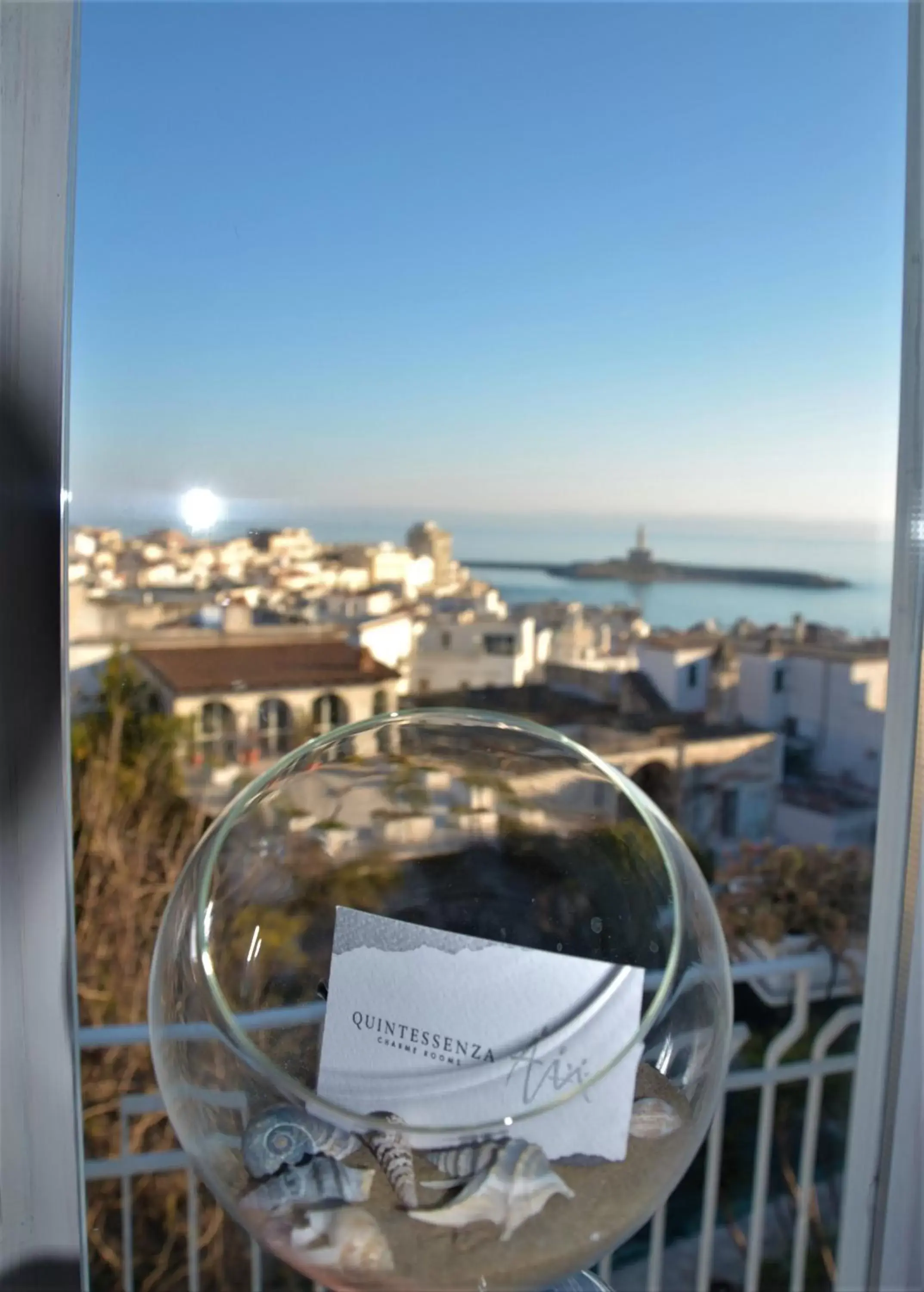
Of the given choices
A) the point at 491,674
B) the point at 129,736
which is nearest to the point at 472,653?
the point at 491,674

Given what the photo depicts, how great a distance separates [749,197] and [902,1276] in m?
1.43

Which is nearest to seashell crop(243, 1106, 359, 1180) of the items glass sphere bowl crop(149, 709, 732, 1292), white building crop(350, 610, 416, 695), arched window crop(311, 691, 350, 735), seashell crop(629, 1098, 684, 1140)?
glass sphere bowl crop(149, 709, 732, 1292)

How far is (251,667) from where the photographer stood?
1.36 m

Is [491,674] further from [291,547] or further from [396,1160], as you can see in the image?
[396,1160]

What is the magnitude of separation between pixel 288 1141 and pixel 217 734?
1011 millimetres

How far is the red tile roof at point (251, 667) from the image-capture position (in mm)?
1325

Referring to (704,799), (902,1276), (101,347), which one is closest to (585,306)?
(101,347)

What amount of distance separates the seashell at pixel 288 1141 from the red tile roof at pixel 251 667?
37.4 inches

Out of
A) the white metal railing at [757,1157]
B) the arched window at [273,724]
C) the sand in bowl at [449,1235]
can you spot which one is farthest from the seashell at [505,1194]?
the arched window at [273,724]

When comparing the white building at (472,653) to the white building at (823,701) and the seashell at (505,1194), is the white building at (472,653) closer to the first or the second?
the white building at (823,701)

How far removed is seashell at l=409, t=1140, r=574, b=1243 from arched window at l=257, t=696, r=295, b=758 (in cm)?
98

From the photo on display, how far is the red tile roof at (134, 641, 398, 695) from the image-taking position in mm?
1325

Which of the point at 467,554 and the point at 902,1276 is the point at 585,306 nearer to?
the point at 467,554

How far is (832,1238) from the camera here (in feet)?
4.58
